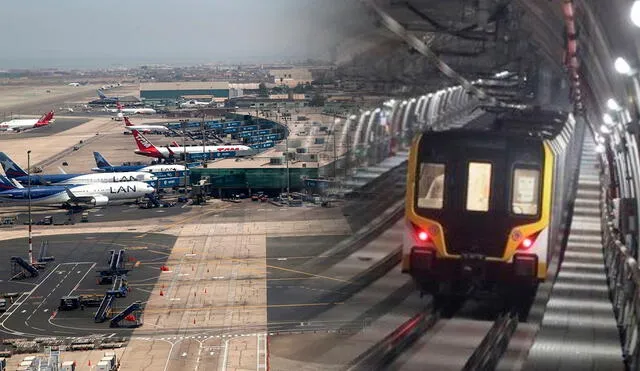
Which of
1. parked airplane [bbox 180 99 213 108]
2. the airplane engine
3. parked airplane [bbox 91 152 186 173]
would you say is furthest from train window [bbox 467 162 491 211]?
parked airplane [bbox 180 99 213 108]

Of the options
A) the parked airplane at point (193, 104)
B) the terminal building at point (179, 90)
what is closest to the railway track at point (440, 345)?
the parked airplane at point (193, 104)

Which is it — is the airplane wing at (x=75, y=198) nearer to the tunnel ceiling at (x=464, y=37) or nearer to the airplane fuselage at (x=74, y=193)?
the airplane fuselage at (x=74, y=193)

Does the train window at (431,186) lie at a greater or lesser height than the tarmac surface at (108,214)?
greater

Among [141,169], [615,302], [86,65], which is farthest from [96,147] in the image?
[86,65]

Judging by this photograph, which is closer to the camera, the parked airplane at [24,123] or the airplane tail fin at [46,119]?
the parked airplane at [24,123]

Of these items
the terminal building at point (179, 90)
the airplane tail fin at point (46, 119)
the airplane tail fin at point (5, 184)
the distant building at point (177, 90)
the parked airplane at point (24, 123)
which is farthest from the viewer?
the distant building at point (177, 90)

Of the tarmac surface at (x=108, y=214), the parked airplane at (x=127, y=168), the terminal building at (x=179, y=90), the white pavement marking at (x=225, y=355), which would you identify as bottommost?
the tarmac surface at (x=108, y=214)

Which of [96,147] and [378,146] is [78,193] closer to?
[96,147]

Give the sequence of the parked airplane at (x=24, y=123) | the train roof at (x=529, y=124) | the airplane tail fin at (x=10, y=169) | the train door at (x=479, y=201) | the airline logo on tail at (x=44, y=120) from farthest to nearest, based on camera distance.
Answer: the airline logo on tail at (x=44, y=120) → the parked airplane at (x=24, y=123) → the airplane tail fin at (x=10, y=169) → the train roof at (x=529, y=124) → the train door at (x=479, y=201)
